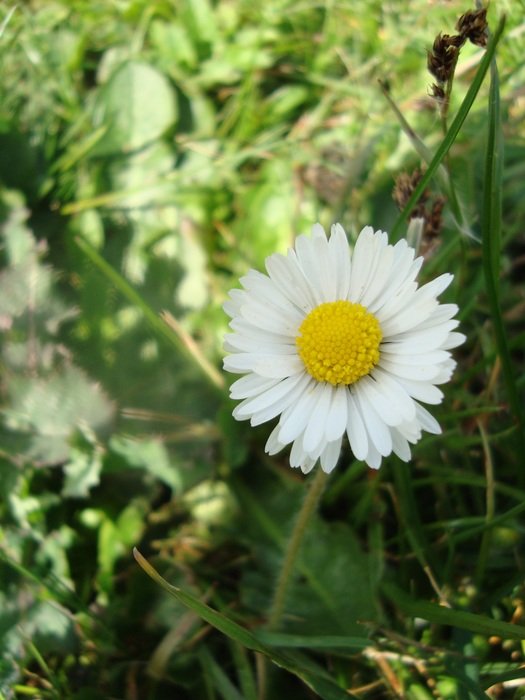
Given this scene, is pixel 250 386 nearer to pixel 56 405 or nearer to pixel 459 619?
pixel 459 619

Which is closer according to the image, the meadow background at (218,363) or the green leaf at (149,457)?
the meadow background at (218,363)

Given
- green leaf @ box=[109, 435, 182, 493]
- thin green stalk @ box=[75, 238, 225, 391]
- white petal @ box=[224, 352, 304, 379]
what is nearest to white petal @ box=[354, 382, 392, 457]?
white petal @ box=[224, 352, 304, 379]

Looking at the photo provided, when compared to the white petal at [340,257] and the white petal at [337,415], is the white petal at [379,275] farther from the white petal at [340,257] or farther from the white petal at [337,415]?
the white petal at [337,415]

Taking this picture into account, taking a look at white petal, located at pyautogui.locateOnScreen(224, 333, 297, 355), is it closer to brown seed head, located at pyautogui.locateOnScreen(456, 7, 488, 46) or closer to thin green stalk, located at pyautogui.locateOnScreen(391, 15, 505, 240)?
thin green stalk, located at pyautogui.locateOnScreen(391, 15, 505, 240)

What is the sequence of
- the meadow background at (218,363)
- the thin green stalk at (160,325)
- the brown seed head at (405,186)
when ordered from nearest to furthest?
the brown seed head at (405,186)
the meadow background at (218,363)
the thin green stalk at (160,325)

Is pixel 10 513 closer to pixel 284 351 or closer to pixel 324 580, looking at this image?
pixel 324 580

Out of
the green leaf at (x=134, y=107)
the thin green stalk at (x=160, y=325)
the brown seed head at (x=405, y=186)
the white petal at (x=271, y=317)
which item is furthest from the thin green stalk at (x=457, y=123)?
the green leaf at (x=134, y=107)
